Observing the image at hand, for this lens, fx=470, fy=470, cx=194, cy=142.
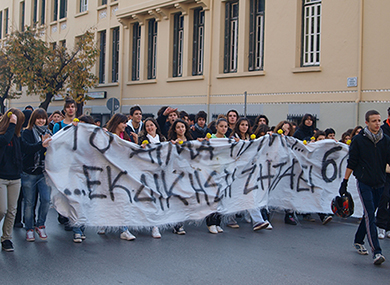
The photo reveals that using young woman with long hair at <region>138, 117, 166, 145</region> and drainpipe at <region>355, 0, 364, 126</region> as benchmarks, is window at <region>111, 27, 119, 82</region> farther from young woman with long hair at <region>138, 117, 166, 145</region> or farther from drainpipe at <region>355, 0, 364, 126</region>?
young woman with long hair at <region>138, 117, 166, 145</region>

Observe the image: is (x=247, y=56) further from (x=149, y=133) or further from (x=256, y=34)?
(x=149, y=133)

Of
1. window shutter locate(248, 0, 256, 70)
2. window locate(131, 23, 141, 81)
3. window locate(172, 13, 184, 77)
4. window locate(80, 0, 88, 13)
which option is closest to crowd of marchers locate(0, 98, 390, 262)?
window shutter locate(248, 0, 256, 70)

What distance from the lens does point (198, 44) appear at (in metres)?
20.0

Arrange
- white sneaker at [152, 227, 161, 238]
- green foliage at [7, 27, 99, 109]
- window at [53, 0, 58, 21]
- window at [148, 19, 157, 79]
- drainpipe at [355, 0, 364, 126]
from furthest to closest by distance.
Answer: window at [53, 0, 58, 21] → green foliage at [7, 27, 99, 109] → window at [148, 19, 157, 79] → drainpipe at [355, 0, 364, 126] → white sneaker at [152, 227, 161, 238]

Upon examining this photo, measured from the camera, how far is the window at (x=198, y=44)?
19.9 metres

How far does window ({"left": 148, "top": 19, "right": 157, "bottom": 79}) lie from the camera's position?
881 inches

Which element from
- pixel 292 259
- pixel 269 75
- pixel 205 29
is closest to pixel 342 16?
pixel 269 75

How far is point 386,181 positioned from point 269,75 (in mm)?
10642

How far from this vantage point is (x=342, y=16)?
48.8 ft

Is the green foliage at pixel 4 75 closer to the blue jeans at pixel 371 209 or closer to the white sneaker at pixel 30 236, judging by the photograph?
the white sneaker at pixel 30 236

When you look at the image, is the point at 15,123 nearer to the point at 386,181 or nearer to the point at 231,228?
the point at 231,228

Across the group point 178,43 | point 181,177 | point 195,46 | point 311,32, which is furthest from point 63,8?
point 181,177

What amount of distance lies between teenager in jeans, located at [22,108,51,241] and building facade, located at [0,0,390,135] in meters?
8.55

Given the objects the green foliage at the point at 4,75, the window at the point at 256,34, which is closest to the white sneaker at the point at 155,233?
the window at the point at 256,34
